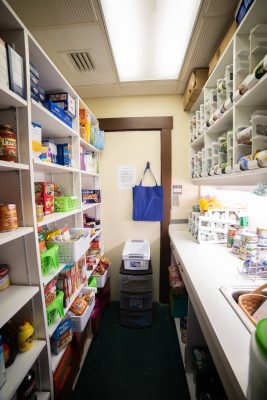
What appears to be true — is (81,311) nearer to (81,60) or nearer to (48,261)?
(48,261)

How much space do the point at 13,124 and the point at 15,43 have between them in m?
0.36

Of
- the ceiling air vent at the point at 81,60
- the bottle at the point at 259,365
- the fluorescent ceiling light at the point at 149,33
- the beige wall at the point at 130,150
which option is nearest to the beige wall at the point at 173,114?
the beige wall at the point at 130,150

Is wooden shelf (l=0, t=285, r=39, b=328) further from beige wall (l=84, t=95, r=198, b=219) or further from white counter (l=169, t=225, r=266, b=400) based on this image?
beige wall (l=84, t=95, r=198, b=219)

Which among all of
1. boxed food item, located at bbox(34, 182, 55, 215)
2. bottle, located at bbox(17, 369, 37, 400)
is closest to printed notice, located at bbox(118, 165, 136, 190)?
boxed food item, located at bbox(34, 182, 55, 215)

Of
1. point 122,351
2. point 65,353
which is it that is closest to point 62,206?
point 65,353

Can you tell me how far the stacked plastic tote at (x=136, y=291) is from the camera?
1928 millimetres

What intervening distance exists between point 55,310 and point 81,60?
6.29 ft

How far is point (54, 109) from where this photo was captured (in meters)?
1.18

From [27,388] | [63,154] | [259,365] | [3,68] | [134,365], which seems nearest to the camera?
[259,365]

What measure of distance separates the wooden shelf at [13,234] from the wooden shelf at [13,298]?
0.96 ft

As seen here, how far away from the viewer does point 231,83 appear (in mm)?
1123

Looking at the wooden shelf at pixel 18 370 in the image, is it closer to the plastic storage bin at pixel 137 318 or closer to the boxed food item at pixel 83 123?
the plastic storage bin at pixel 137 318

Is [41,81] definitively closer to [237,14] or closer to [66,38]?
[66,38]

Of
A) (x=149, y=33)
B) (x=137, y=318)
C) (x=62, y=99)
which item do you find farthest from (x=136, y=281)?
(x=149, y=33)
